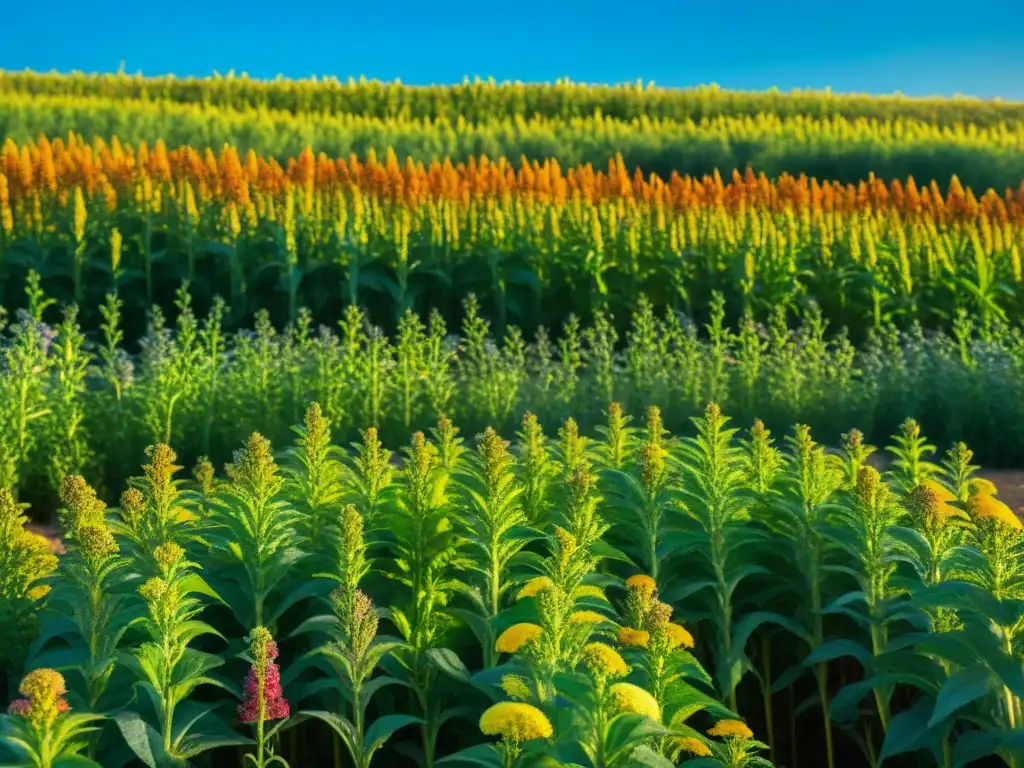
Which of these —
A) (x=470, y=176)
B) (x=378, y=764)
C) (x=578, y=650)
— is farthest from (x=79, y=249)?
(x=578, y=650)

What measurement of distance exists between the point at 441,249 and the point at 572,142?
998 centimetres

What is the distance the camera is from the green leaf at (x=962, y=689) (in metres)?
2.46

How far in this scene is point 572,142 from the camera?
64.3ft

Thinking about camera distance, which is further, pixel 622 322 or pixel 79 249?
pixel 622 322

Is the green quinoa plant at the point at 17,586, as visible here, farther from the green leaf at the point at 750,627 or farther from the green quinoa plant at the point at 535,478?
the green leaf at the point at 750,627

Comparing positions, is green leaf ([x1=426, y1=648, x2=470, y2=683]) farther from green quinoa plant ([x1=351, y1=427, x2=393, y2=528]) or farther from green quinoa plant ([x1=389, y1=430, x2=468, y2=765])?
green quinoa plant ([x1=351, y1=427, x2=393, y2=528])

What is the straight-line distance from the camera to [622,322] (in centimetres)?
1062

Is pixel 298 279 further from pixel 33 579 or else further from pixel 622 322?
pixel 33 579

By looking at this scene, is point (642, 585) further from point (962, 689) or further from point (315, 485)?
point (315, 485)

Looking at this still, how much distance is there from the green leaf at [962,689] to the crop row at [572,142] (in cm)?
1557

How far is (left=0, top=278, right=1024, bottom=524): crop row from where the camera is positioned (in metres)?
6.36

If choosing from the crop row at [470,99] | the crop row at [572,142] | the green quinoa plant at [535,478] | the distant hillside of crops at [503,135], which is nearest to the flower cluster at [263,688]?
the green quinoa plant at [535,478]

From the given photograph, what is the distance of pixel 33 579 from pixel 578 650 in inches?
68.2

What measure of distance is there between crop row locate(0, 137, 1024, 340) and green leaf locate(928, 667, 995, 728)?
24.8 feet
